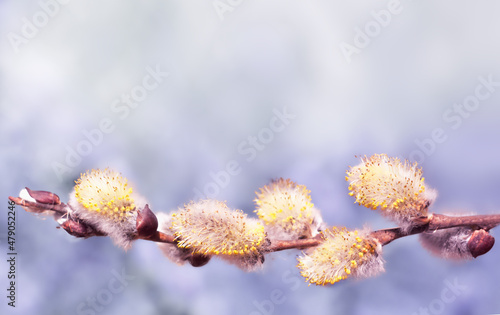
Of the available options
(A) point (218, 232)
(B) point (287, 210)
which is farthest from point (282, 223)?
(A) point (218, 232)

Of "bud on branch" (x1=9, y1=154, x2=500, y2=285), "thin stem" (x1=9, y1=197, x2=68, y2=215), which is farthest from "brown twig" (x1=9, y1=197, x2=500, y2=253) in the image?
"thin stem" (x1=9, y1=197, x2=68, y2=215)

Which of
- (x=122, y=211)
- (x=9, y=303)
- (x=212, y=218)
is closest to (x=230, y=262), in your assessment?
(x=212, y=218)

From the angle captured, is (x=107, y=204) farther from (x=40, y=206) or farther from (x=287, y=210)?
(x=287, y=210)

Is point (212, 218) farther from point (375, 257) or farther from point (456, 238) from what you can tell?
point (456, 238)

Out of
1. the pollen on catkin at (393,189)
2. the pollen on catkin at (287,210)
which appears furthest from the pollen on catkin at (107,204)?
the pollen on catkin at (393,189)

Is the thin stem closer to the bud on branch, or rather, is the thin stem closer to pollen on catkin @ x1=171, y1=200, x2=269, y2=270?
the bud on branch
